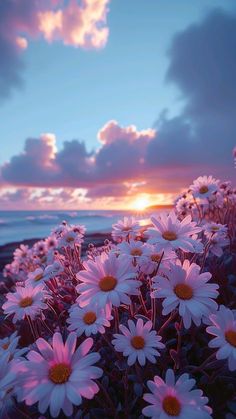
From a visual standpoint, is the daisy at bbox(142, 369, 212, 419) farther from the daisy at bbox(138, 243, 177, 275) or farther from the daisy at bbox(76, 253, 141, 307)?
the daisy at bbox(138, 243, 177, 275)

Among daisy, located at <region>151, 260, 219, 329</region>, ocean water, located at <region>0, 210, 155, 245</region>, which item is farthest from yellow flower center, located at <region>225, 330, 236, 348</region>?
ocean water, located at <region>0, 210, 155, 245</region>

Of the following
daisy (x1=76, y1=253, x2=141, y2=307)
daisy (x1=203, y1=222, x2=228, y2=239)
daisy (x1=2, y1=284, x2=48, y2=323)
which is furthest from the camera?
daisy (x1=203, y1=222, x2=228, y2=239)

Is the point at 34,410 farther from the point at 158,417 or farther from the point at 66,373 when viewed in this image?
the point at 158,417

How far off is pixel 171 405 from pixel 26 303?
46.9 inches

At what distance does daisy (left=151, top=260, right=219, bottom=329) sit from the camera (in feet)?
5.74

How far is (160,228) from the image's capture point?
2211mm

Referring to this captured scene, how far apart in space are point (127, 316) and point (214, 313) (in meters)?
0.91

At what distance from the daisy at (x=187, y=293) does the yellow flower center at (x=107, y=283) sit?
0.23 metres

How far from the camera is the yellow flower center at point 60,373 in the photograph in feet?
5.09

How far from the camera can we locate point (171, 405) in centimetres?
158

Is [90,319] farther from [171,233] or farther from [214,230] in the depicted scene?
[214,230]

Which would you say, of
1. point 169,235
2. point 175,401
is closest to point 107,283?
point 169,235

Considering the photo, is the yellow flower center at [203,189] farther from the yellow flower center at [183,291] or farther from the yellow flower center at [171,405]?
the yellow flower center at [171,405]

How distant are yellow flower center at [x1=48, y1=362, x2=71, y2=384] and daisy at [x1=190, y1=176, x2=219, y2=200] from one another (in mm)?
3230
